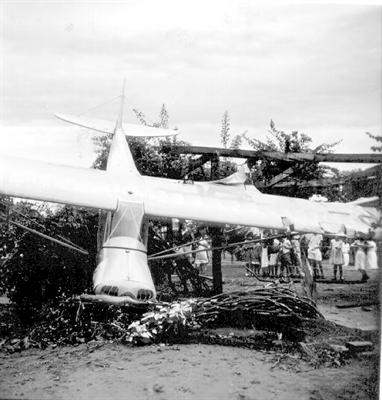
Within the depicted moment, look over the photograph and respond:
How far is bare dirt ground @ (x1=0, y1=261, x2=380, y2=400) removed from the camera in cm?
341

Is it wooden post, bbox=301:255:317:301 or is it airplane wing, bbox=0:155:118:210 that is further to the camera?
wooden post, bbox=301:255:317:301

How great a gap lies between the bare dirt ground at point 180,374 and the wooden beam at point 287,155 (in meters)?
2.31

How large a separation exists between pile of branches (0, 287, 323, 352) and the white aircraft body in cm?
26

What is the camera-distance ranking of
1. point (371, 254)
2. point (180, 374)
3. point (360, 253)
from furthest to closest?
point (360, 253) < point (371, 254) < point (180, 374)

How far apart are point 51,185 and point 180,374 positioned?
10.1 feet

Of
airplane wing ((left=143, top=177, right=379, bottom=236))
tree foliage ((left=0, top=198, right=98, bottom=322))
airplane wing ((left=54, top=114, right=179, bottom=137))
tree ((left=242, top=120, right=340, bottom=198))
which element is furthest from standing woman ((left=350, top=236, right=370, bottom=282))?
airplane wing ((left=54, top=114, right=179, bottom=137))

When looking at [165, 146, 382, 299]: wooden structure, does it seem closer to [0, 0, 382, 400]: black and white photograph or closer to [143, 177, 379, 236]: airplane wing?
[0, 0, 382, 400]: black and white photograph

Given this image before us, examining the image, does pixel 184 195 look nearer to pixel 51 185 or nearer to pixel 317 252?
pixel 51 185

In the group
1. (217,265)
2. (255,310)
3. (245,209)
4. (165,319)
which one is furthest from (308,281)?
(165,319)

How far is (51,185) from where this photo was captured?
530 centimetres

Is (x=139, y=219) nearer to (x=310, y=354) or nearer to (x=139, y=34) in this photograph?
(x=139, y=34)

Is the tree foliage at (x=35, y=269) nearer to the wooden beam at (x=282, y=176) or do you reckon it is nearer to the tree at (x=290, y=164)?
the tree at (x=290, y=164)

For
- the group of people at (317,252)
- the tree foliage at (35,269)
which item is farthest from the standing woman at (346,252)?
the tree foliage at (35,269)

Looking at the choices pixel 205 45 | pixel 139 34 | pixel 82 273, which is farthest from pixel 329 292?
pixel 139 34
